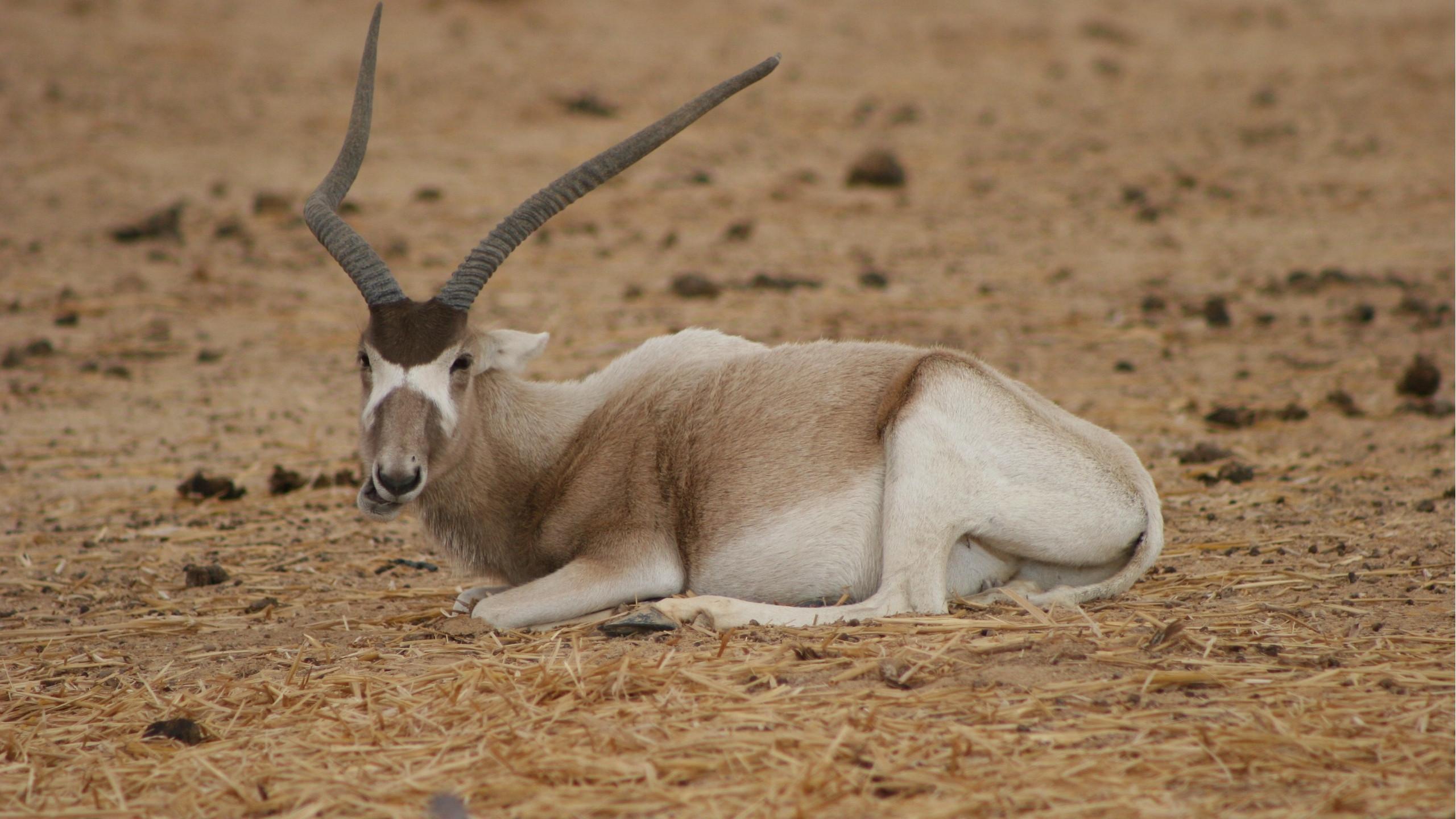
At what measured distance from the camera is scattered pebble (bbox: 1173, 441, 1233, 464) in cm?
823

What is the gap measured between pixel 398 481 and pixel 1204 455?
4.97 meters

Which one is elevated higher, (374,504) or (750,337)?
(750,337)

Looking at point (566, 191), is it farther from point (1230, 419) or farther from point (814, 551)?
point (1230, 419)

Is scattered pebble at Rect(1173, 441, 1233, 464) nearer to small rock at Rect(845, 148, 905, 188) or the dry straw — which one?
the dry straw

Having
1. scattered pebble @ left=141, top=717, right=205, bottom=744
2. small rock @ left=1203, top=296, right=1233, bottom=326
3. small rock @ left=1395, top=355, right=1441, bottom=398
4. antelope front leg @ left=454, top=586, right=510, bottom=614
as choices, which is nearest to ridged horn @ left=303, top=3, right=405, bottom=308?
antelope front leg @ left=454, top=586, right=510, bottom=614

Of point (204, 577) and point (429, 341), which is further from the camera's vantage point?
point (204, 577)

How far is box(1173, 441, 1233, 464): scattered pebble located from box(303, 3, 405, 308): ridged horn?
15.6ft

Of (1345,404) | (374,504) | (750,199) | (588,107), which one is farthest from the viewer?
(588,107)

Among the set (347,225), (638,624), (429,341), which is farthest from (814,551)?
(347,225)

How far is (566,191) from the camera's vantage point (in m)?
5.99

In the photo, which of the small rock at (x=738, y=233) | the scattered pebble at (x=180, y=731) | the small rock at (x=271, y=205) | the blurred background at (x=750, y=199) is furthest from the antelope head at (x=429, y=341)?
the small rock at (x=271, y=205)

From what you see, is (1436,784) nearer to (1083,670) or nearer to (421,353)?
(1083,670)

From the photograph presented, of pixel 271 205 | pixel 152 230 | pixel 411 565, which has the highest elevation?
pixel 271 205

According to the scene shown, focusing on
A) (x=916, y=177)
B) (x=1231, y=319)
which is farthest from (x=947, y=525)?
(x=916, y=177)
